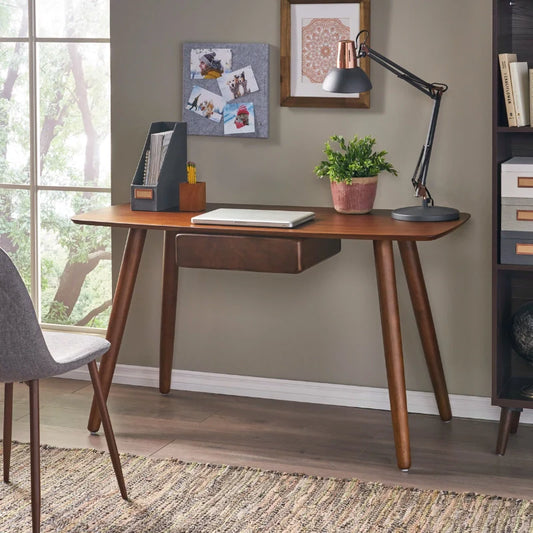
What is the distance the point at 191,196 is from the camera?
11.3 ft

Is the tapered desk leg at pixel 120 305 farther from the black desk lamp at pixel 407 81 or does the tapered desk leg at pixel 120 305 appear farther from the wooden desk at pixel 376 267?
the black desk lamp at pixel 407 81

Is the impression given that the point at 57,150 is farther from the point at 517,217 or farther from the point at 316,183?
the point at 517,217

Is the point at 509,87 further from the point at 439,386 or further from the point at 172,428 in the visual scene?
the point at 172,428

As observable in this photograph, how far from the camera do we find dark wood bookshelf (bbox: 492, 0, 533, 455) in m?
3.08

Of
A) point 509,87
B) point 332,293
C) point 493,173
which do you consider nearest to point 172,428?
point 332,293

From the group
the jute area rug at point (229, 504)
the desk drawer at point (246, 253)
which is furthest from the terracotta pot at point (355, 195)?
the jute area rug at point (229, 504)

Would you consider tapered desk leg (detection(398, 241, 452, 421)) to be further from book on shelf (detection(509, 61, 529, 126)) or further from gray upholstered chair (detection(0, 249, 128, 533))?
gray upholstered chair (detection(0, 249, 128, 533))

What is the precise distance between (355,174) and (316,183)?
338mm

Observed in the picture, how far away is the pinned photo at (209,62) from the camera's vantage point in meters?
3.68

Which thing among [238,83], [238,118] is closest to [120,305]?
[238,118]

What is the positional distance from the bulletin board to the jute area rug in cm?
134

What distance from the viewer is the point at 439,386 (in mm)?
3492

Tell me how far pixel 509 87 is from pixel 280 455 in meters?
1.41

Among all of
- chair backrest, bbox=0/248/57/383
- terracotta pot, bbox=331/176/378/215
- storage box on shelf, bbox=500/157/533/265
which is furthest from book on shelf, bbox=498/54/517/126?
chair backrest, bbox=0/248/57/383
